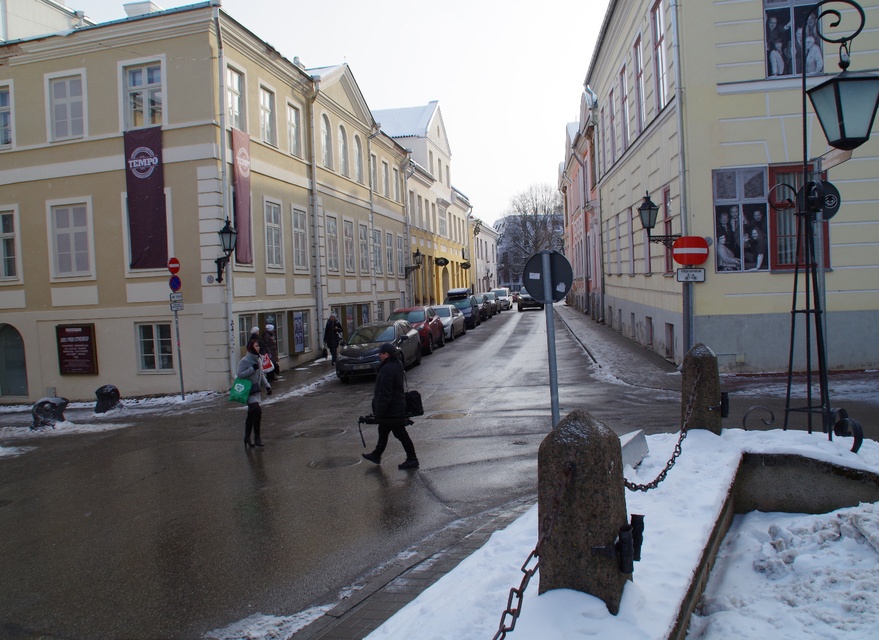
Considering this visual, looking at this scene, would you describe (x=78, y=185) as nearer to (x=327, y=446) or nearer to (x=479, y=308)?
(x=327, y=446)

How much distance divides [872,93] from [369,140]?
87.4 feet

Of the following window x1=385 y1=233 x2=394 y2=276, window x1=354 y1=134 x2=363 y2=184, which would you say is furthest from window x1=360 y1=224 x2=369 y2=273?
window x1=385 y1=233 x2=394 y2=276

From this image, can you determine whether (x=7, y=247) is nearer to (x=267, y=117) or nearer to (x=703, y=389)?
(x=267, y=117)

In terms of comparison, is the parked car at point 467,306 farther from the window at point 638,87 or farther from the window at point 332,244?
the window at point 638,87

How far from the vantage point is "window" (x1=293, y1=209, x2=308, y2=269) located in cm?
2332

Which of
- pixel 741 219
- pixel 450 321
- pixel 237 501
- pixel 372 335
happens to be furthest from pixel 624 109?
pixel 237 501

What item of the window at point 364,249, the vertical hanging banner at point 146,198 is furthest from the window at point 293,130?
the window at point 364,249

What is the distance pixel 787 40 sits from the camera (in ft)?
49.9

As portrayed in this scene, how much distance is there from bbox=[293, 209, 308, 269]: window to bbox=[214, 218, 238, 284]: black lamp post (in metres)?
5.12

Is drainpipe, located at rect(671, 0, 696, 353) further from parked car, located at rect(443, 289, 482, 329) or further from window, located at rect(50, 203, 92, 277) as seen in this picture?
parked car, located at rect(443, 289, 482, 329)

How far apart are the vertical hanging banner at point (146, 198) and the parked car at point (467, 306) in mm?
18887

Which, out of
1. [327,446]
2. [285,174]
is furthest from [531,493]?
[285,174]

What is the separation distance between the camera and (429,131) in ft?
160

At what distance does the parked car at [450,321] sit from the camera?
29.1 m
